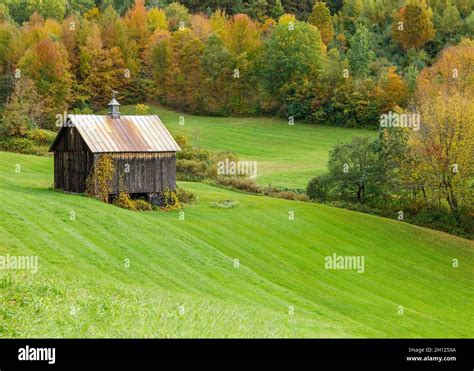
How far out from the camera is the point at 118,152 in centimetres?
4628

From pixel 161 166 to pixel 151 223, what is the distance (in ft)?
36.2

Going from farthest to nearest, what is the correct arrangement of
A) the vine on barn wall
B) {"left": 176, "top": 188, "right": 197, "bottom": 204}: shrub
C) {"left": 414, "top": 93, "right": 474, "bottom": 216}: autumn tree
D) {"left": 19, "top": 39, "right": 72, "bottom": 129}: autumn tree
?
1. {"left": 19, "top": 39, "right": 72, "bottom": 129}: autumn tree
2. {"left": 414, "top": 93, "right": 474, "bottom": 216}: autumn tree
3. {"left": 176, "top": 188, "right": 197, "bottom": 204}: shrub
4. the vine on barn wall

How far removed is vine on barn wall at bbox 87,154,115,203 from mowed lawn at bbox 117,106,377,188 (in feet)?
76.2

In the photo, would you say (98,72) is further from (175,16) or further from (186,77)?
(175,16)

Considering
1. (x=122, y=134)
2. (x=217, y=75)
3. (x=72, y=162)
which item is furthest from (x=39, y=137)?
(x=217, y=75)

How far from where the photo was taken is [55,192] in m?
46.3

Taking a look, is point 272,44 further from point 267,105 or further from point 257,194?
point 257,194

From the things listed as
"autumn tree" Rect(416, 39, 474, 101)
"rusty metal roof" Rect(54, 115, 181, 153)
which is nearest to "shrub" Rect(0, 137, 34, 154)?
"rusty metal roof" Rect(54, 115, 181, 153)

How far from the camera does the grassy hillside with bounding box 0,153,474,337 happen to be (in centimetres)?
1645

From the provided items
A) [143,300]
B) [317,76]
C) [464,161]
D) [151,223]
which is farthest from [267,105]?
[143,300]

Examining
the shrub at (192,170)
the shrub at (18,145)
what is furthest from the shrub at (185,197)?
the shrub at (18,145)

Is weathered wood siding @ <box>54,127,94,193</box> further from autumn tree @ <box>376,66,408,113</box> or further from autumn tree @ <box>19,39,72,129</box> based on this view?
autumn tree @ <box>376,66,408,113</box>

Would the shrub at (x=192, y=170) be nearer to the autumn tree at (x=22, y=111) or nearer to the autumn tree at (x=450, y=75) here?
the autumn tree at (x=22, y=111)
